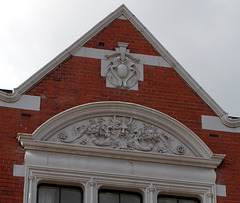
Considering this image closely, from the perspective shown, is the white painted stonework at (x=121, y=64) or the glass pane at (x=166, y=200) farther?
the white painted stonework at (x=121, y=64)

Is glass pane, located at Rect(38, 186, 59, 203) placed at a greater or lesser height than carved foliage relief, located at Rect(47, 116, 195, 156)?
lesser

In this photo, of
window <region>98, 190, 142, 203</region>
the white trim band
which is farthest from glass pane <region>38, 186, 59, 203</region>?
the white trim band

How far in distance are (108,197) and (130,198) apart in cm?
51

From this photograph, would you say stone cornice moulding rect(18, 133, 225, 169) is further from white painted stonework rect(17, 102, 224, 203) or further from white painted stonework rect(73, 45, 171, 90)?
white painted stonework rect(73, 45, 171, 90)

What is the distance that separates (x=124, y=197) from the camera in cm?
1981

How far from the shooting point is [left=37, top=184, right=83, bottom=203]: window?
1931 centimetres

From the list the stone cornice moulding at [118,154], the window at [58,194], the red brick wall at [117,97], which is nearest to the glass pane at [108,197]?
the window at [58,194]

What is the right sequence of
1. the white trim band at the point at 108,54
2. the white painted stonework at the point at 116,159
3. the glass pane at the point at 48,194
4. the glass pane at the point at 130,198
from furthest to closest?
1. the white trim band at the point at 108,54
2. the glass pane at the point at 130,198
3. the white painted stonework at the point at 116,159
4. the glass pane at the point at 48,194

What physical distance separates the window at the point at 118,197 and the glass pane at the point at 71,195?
484 mm

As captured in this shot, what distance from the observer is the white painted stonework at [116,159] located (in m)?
19.4

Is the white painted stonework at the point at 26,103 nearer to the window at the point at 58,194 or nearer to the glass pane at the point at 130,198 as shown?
the window at the point at 58,194

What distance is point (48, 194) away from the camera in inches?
763

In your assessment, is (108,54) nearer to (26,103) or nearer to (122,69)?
(122,69)

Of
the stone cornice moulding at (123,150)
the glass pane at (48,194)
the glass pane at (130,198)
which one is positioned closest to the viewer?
the glass pane at (48,194)
